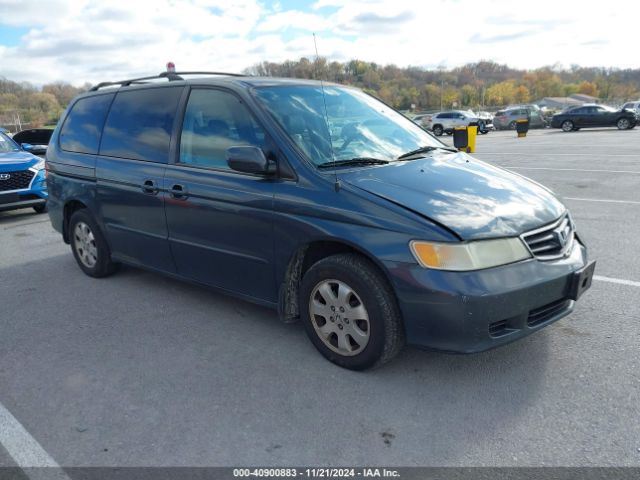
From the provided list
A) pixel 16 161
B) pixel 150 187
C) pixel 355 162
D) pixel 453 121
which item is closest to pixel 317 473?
pixel 355 162

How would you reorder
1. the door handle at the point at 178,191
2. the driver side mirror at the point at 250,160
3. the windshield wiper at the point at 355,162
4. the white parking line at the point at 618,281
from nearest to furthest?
the driver side mirror at the point at 250,160, the windshield wiper at the point at 355,162, the door handle at the point at 178,191, the white parking line at the point at 618,281

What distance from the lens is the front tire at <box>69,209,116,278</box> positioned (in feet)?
16.4

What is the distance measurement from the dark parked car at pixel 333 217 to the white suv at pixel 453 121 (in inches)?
1221

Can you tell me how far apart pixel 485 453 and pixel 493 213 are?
127cm

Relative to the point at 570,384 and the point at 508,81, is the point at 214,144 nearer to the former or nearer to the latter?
the point at 570,384

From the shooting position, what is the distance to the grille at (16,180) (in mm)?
8320

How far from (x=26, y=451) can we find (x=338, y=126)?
2658 millimetres

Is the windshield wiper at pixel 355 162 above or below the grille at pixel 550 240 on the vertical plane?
above

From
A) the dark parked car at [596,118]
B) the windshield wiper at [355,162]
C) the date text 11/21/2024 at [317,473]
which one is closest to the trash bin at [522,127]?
the dark parked car at [596,118]

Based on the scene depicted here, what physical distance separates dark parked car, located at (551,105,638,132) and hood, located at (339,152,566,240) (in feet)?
96.8

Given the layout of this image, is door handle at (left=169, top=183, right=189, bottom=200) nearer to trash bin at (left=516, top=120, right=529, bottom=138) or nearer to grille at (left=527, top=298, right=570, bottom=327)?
grille at (left=527, top=298, right=570, bottom=327)

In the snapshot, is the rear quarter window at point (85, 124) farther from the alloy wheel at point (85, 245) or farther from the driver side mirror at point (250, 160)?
the driver side mirror at point (250, 160)

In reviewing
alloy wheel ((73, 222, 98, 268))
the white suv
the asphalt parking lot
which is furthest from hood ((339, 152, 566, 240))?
the white suv

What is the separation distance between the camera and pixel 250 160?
324 cm
